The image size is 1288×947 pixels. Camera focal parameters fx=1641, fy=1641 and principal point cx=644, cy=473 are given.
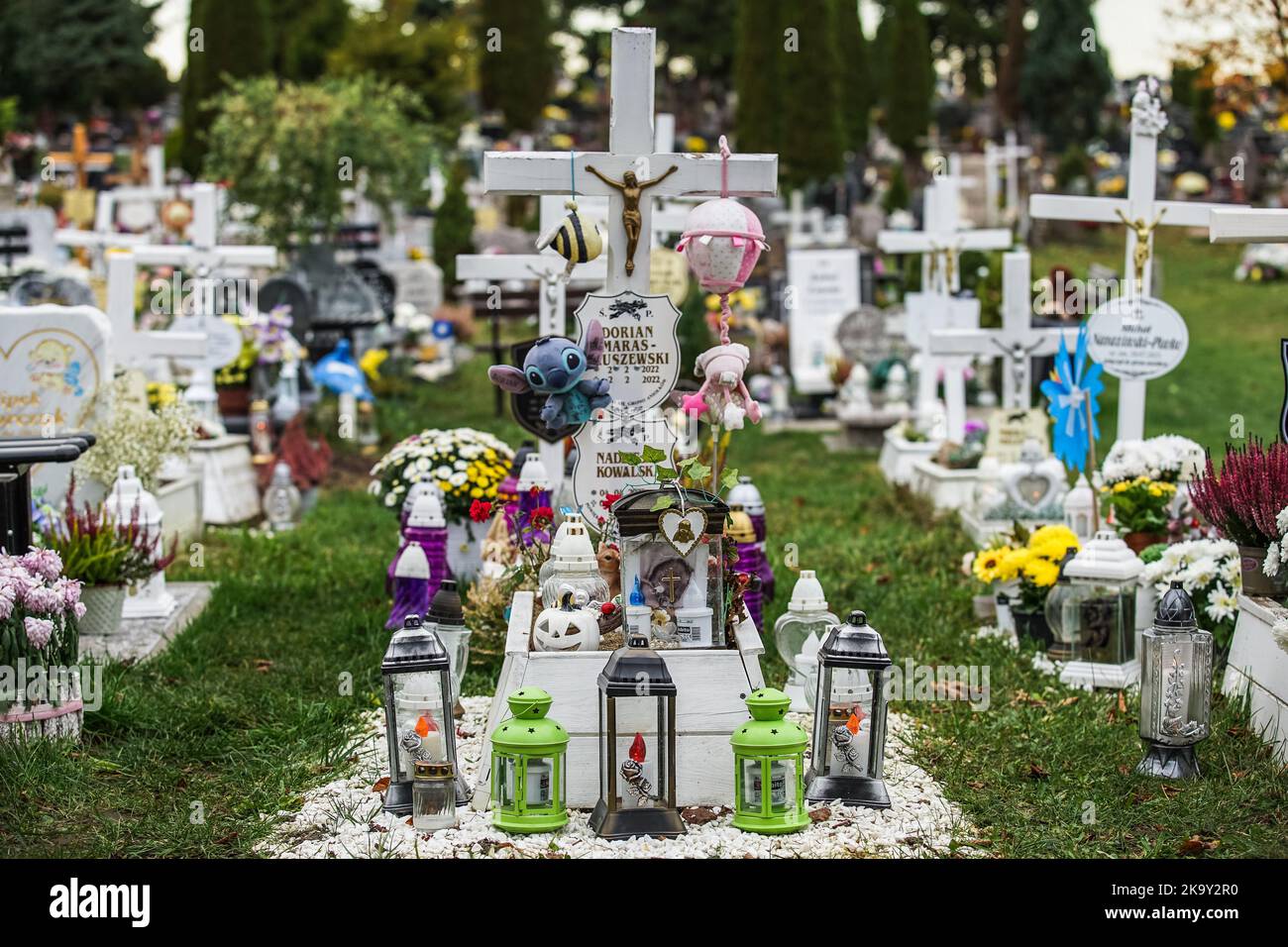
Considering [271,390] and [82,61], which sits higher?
[82,61]

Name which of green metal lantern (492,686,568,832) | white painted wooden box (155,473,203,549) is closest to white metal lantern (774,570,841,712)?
green metal lantern (492,686,568,832)

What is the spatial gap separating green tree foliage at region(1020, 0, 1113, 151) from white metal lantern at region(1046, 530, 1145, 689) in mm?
31004

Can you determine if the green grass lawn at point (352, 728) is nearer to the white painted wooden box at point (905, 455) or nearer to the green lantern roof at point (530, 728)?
the green lantern roof at point (530, 728)

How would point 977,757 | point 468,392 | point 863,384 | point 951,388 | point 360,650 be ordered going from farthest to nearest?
point 468,392 → point 863,384 → point 951,388 → point 360,650 → point 977,757

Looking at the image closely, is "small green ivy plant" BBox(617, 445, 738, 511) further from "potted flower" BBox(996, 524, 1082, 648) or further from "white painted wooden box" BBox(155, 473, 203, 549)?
"white painted wooden box" BBox(155, 473, 203, 549)

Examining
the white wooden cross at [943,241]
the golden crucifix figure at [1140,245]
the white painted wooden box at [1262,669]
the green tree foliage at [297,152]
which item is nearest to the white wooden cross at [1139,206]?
the golden crucifix figure at [1140,245]

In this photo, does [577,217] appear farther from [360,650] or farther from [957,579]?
[957,579]

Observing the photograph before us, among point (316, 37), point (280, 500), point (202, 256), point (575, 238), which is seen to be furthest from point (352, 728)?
point (316, 37)

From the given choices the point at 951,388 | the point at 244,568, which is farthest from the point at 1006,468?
the point at 244,568

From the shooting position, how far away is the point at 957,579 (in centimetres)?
957

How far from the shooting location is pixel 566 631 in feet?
19.1

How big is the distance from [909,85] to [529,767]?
31273 millimetres

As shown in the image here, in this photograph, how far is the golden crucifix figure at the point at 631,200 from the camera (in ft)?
22.4

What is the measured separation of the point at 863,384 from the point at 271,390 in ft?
18.1
